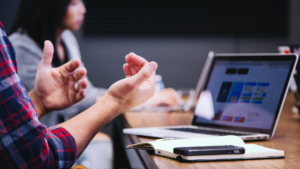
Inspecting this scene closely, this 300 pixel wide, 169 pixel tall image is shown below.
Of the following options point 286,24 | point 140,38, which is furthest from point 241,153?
point 286,24

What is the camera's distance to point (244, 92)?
1047 mm

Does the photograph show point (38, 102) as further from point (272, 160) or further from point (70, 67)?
point (272, 160)

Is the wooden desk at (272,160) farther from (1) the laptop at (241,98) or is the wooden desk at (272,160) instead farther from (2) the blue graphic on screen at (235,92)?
(2) the blue graphic on screen at (235,92)

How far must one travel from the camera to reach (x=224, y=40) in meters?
3.61

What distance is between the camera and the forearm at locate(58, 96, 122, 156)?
2.57 feet

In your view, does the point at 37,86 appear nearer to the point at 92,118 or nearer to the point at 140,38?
the point at 92,118

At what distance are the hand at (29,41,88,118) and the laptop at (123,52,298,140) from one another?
0.86 feet

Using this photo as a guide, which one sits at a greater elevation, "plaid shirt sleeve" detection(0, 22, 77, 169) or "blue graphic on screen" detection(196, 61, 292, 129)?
"blue graphic on screen" detection(196, 61, 292, 129)

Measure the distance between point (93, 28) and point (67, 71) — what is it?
243 cm

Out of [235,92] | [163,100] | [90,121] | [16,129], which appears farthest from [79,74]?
[163,100]

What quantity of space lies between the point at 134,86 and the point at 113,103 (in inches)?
3.6

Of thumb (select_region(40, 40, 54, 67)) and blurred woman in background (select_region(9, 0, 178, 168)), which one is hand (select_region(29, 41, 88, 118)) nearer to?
thumb (select_region(40, 40, 54, 67))

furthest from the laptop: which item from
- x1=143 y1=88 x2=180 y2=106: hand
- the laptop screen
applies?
x1=143 y1=88 x2=180 y2=106: hand

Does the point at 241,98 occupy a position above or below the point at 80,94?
above
